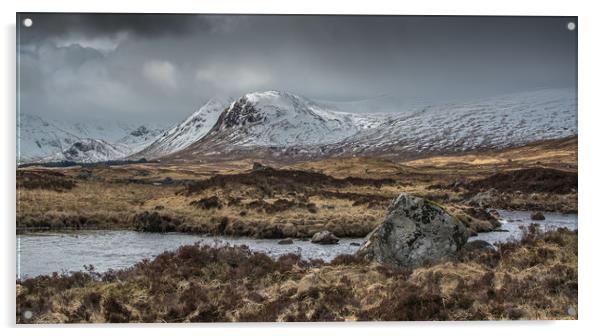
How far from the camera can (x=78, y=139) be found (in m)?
12.1

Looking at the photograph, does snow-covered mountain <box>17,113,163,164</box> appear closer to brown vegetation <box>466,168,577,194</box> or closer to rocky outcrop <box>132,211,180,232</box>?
rocky outcrop <box>132,211,180,232</box>

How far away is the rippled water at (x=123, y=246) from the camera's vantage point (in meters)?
11.1

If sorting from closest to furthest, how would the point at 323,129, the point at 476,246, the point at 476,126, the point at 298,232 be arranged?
1. the point at 476,246
2. the point at 476,126
3. the point at 323,129
4. the point at 298,232

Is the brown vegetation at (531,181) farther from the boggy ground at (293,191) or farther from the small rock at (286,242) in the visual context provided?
the small rock at (286,242)

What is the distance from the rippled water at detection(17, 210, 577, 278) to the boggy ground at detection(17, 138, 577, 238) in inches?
12.2

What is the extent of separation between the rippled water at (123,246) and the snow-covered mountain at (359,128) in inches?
85.1

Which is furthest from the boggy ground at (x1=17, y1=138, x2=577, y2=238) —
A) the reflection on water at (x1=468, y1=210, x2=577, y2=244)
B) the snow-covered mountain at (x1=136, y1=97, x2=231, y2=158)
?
the snow-covered mountain at (x1=136, y1=97, x2=231, y2=158)

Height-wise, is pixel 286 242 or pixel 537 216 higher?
pixel 537 216

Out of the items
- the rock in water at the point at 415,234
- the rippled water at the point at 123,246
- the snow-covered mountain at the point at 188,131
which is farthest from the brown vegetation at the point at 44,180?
the rock in water at the point at 415,234

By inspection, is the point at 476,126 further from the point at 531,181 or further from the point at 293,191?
the point at 293,191

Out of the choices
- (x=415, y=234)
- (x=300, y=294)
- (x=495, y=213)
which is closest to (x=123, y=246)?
(x=300, y=294)

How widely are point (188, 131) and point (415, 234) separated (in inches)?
241

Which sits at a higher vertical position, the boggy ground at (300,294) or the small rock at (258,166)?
the small rock at (258,166)
